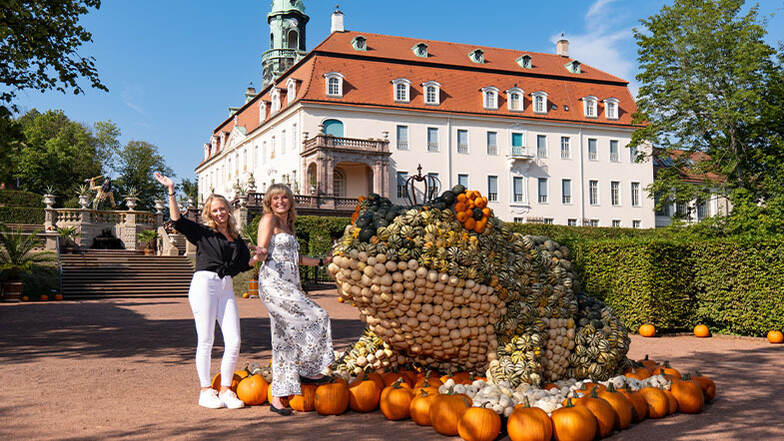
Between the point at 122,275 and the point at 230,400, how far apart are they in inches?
766

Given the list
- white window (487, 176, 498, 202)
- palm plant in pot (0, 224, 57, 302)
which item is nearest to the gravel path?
palm plant in pot (0, 224, 57, 302)

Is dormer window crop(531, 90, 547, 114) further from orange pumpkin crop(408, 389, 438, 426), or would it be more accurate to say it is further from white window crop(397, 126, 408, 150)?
orange pumpkin crop(408, 389, 438, 426)

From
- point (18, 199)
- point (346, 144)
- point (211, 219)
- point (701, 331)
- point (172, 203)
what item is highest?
point (346, 144)

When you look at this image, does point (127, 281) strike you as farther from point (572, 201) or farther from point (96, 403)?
point (572, 201)

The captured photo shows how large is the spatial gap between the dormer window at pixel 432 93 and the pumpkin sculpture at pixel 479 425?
36.1 m

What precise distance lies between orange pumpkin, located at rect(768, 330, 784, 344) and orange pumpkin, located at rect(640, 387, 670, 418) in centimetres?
693

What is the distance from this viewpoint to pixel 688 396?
506cm

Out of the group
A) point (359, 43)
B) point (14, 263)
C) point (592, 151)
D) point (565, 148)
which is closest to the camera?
point (14, 263)

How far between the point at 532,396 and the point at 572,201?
130 ft

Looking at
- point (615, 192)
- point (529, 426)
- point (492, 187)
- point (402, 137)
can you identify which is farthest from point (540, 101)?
point (529, 426)

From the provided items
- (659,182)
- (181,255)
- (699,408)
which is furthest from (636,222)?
(699,408)

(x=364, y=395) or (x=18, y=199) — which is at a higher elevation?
(x=18, y=199)

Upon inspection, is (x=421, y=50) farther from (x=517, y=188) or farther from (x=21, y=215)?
(x=21, y=215)

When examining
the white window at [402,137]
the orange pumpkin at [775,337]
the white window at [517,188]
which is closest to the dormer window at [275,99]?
the white window at [402,137]
